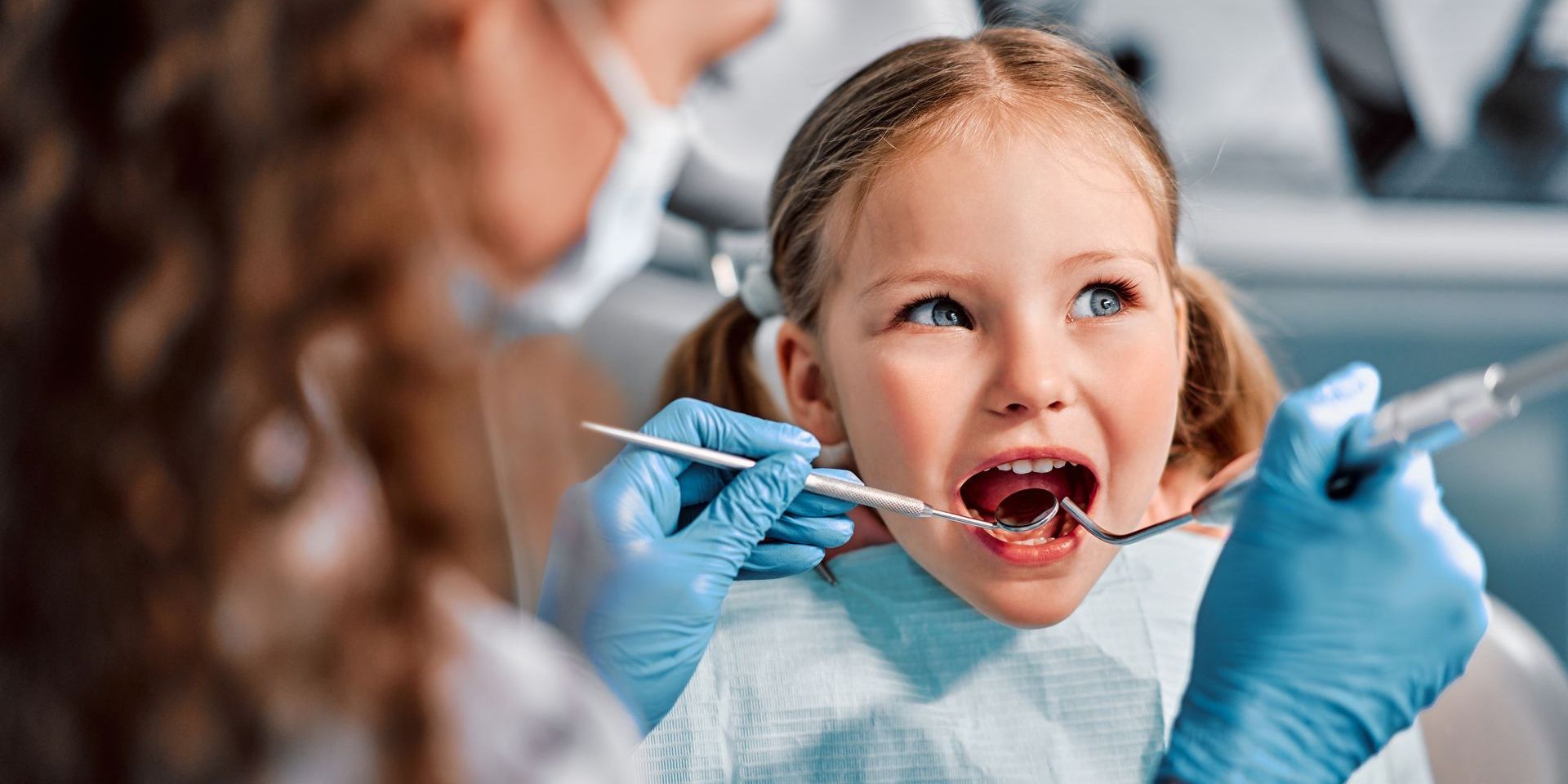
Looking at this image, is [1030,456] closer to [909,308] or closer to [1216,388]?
[909,308]

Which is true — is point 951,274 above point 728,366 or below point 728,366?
above

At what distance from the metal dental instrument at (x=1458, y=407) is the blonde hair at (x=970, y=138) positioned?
0.33 m

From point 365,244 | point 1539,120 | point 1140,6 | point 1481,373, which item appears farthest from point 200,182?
point 1539,120

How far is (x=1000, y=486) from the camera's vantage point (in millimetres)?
905

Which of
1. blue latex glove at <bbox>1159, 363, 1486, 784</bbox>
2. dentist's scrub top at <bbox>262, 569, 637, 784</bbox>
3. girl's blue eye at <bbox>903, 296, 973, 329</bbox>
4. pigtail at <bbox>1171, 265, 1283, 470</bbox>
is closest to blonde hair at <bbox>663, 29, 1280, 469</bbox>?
pigtail at <bbox>1171, 265, 1283, 470</bbox>

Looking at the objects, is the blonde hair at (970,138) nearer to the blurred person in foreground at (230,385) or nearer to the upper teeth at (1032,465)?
the upper teeth at (1032,465)

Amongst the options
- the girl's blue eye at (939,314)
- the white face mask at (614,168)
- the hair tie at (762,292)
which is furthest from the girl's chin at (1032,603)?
the white face mask at (614,168)

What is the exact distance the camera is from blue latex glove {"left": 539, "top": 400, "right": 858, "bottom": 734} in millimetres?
856

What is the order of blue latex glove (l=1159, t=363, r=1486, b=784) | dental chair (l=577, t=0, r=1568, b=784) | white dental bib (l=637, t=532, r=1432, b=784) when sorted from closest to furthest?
blue latex glove (l=1159, t=363, r=1486, b=784), white dental bib (l=637, t=532, r=1432, b=784), dental chair (l=577, t=0, r=1568, b=784)

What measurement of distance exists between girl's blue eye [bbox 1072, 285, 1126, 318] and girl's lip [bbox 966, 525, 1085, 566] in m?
0.18

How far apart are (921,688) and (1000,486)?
193 mm

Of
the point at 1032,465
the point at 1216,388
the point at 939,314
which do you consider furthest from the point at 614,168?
the point at 1216,388

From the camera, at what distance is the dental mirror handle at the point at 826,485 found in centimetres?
81

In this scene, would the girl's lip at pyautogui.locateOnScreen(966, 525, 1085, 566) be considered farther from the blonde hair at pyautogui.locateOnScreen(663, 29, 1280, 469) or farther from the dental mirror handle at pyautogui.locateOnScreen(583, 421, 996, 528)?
the blonde hair at pyautogui.locateOnScreen(663, 29, 1280, 469)
